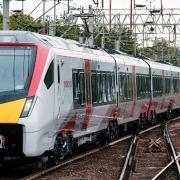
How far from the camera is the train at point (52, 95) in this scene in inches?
516

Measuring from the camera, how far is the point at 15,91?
1331 cm

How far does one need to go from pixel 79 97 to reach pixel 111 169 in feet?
6.70

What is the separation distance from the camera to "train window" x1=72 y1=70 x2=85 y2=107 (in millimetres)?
16109

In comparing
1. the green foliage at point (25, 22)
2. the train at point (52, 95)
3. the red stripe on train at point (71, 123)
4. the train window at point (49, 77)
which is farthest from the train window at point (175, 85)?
the train window at point (49, 77)

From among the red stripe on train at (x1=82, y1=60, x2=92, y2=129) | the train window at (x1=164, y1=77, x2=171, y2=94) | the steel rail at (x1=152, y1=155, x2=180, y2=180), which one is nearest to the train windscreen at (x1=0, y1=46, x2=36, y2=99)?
the steel rail at (x1=152, y1=155, x2=180, y2=180)

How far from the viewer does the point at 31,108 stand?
512 inches

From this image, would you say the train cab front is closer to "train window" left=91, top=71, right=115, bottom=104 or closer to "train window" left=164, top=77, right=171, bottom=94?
"train window" left=91, top=71, right=115, bottom=104

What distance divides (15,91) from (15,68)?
1.89 ft

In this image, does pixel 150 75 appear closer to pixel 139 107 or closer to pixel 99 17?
pixel 139 107

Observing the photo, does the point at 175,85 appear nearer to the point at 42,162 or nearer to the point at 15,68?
the point at 42,162

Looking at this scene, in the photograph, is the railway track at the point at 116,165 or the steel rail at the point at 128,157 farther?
the railway track at the point at 116,165

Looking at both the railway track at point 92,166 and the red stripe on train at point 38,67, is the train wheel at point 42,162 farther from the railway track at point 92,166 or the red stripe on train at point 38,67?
the red stripe on train at point 38,67

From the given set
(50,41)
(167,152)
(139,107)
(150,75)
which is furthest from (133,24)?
(50,41)

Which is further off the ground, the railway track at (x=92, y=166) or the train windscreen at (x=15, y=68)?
the train windscreen at (x=15, y=68)
